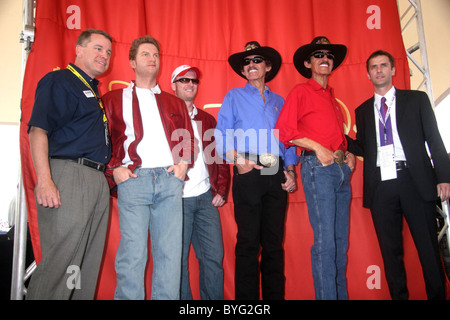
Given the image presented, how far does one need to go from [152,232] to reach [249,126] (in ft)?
3.41

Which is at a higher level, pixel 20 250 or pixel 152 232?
pixel 152 232

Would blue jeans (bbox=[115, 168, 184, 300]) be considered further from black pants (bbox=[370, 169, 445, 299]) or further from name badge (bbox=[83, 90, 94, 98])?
black pants (bbox=[370, 169, 445, 299])

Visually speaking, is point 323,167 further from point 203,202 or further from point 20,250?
point 20,250

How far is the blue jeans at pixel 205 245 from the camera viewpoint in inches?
91.8

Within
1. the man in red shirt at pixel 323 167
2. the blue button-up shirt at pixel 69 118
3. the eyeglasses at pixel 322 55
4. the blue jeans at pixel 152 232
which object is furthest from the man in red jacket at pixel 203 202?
the eyeglasses at pixel 322 55

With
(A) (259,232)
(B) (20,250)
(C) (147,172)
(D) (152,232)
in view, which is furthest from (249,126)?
(B) (20,250)

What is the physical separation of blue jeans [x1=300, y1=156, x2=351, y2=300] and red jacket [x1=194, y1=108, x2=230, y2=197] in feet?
2.06

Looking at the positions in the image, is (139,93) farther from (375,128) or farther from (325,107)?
(375,128)

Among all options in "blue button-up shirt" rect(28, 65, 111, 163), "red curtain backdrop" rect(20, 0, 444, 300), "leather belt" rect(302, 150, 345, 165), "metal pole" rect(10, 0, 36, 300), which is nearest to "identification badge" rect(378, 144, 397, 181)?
"leather belt" rect(302, 150, 345, 165)

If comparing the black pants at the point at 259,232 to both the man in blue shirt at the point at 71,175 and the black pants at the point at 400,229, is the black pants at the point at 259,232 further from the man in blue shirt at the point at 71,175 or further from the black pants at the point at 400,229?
the man in blue shirt at the point at 71,175

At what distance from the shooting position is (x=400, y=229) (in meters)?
2.40

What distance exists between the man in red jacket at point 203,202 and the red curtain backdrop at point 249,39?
1.30ft

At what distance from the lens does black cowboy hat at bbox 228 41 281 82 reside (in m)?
2.65

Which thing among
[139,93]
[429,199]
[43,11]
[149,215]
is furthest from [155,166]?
[429,199]
